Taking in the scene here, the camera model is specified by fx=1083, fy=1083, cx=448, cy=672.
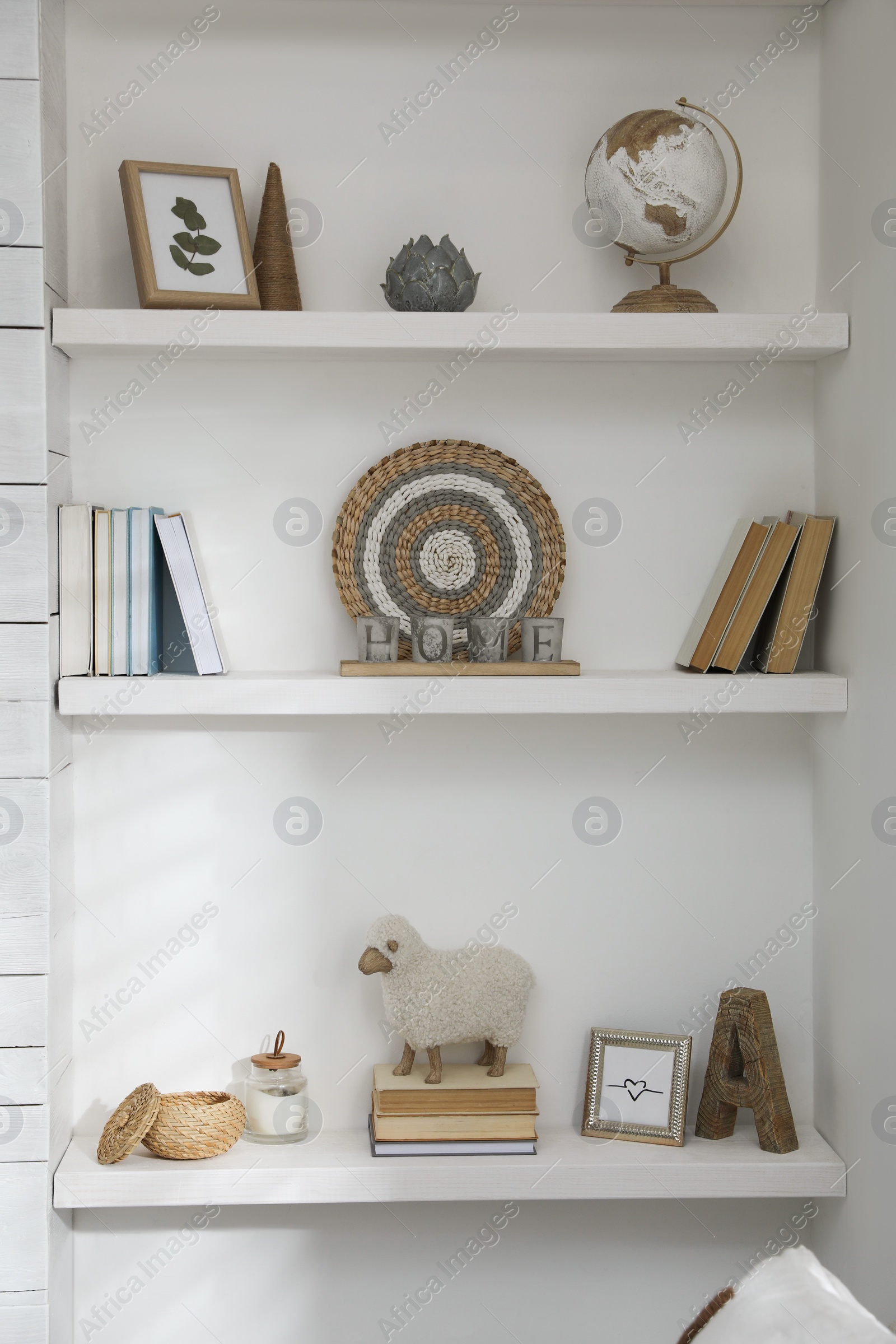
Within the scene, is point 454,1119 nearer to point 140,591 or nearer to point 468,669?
point 468,669

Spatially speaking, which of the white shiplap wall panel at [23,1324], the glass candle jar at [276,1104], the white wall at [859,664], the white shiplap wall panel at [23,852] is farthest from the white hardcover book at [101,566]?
the white wall at [859,664]

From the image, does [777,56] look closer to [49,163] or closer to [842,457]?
[842,457]

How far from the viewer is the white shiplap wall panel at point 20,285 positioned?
1472 millimetres

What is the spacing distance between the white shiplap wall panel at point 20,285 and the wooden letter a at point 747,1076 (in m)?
1.40

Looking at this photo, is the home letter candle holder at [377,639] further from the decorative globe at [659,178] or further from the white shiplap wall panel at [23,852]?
the decorative globe at [659,178]

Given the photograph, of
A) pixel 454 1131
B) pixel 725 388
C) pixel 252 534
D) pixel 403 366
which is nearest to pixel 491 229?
pixel 403 366

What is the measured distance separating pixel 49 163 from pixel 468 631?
0.89 m

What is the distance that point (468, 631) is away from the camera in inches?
62.7

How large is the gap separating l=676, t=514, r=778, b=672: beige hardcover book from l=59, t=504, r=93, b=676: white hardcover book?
0.90m

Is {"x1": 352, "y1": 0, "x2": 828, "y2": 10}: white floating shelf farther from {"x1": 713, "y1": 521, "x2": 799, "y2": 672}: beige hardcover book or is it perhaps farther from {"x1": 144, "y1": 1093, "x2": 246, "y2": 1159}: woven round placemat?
{"x1": 144, "y1": 1093, "x2": 246, "y2": 1159}: woven round placemat

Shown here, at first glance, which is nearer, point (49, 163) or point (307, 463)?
point (49, 163)

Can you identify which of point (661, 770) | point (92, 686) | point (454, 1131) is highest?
point (92, 686)

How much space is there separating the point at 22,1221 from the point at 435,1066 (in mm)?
608

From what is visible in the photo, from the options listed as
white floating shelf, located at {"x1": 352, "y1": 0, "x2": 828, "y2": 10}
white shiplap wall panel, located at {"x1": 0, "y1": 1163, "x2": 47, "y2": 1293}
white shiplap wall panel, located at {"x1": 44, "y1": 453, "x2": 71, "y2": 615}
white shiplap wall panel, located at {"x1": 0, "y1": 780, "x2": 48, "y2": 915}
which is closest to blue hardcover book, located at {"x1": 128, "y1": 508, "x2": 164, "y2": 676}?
white shiplap wall panel, located at {"x1": 44, "y1": 453, "x2": 71, "y2": 615}
